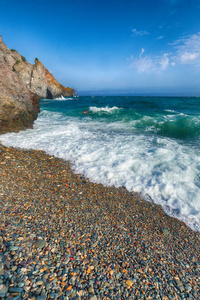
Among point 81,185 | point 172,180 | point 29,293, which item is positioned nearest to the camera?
point 29,293

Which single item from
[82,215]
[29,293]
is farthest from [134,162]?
[29,293]

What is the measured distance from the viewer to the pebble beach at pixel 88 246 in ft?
6.93

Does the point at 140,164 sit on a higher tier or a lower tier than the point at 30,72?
lower

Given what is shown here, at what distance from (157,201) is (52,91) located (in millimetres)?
62975

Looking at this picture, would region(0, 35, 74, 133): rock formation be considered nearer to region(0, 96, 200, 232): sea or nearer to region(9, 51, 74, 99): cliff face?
region(0, 96, 200, 232): sea

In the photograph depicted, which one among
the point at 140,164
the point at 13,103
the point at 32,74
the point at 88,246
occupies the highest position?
the point at 32,74

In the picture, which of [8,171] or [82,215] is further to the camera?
[8,171]

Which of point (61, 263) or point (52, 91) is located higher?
point (52, 91)

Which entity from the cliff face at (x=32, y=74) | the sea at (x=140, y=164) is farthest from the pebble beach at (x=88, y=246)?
the cliff face at (x=32, y=74)

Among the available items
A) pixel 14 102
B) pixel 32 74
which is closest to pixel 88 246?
pixel 14 102

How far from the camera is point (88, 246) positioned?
9.02 feet

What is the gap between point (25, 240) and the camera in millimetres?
2598

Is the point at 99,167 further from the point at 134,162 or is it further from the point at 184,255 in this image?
the point at 184,255

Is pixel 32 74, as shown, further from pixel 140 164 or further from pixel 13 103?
pixel 140 164
